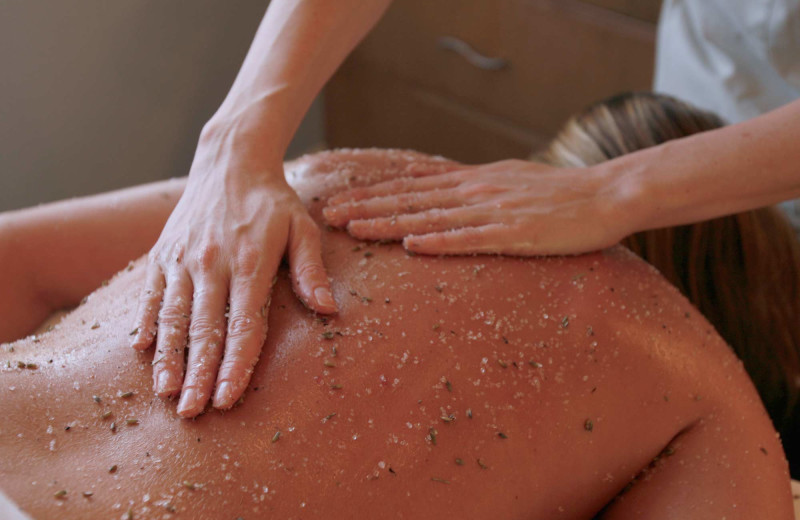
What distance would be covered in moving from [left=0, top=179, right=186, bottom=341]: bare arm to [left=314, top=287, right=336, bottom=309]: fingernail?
1.36ft

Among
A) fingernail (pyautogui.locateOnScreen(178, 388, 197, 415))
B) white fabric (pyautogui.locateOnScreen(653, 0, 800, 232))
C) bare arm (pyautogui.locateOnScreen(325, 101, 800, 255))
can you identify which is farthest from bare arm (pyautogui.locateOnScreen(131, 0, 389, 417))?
white fabric (pyautogui.locateOnScreen(653, 0, 800, 232))

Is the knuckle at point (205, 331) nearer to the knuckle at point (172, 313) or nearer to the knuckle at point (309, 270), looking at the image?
the knuckle at point (172, 313)

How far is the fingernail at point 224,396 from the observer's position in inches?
30.5

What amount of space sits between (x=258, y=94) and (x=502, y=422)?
61 centimetres

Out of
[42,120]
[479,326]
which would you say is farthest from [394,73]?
[479,326]

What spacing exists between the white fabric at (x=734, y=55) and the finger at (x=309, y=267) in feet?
3.73

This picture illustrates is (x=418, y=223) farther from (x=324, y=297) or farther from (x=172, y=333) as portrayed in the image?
(x=172, y=333)

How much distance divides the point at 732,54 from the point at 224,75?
5.24ft

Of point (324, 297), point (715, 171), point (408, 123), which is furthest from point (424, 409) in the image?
point (408, 123)

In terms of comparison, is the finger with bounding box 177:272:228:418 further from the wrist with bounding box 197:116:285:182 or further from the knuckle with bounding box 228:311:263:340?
the wrist with bounding box 197:116:285:182

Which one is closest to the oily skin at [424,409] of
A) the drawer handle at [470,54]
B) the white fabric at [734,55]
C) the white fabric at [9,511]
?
the white fabric at [9,511]

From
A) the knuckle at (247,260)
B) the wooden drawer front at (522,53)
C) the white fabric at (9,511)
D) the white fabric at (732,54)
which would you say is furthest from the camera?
the wooden drawer front at (522,53)

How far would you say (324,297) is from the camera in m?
0.88

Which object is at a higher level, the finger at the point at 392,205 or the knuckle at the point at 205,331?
the finger at the point at 392,205
